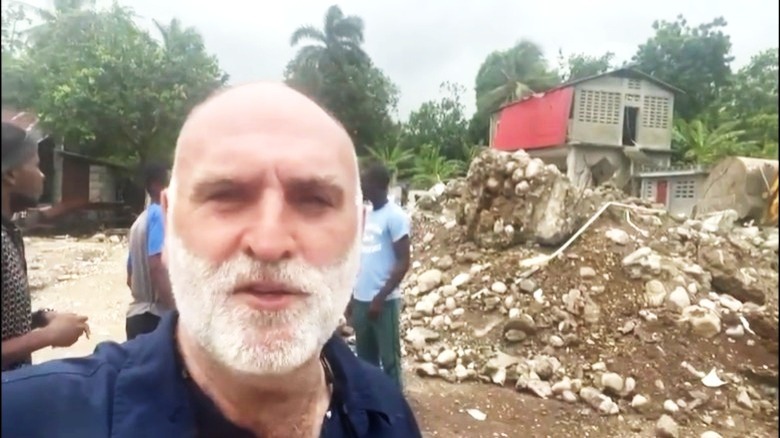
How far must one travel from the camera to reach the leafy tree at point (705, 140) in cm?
90

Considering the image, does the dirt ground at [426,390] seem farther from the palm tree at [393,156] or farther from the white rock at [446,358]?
the palm tree at [393,156]

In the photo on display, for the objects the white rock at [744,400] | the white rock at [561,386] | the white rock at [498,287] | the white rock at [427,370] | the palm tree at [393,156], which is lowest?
the white rock at [561,386]

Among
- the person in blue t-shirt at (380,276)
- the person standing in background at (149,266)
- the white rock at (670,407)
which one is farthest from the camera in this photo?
the white rock at (670,407)

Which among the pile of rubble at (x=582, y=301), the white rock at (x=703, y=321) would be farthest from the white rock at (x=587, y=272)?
the white rock at (x=703, y=321)

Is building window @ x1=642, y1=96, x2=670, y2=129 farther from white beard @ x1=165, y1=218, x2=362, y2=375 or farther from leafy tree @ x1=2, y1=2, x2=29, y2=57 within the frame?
leafy tree @ x1=2, y1=2, x2=29, y2=57

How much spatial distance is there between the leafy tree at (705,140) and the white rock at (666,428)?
0.89 m

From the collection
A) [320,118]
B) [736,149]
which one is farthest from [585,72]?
[320,118]

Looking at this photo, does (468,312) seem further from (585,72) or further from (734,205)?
(734,205)

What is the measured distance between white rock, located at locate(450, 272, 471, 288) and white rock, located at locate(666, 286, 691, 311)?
1.63 feet

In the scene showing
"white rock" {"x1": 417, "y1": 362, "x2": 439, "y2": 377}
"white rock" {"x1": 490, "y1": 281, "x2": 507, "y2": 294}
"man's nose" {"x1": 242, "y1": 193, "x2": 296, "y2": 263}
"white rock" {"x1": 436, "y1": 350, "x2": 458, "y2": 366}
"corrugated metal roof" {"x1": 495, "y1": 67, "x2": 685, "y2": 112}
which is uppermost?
"corrugated metal roof" {"x1": 495, "y1": 67, "x2": 685, "y2": 112}

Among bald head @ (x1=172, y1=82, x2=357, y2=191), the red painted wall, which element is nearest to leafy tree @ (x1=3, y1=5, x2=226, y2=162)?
bald head @ (x1=172, y1=82, x2=357, y2=191)

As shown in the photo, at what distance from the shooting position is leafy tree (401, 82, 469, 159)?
100 centimetres

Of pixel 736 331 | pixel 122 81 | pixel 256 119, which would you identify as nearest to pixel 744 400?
pixel 736 331

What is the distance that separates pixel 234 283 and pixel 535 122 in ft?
2.13
